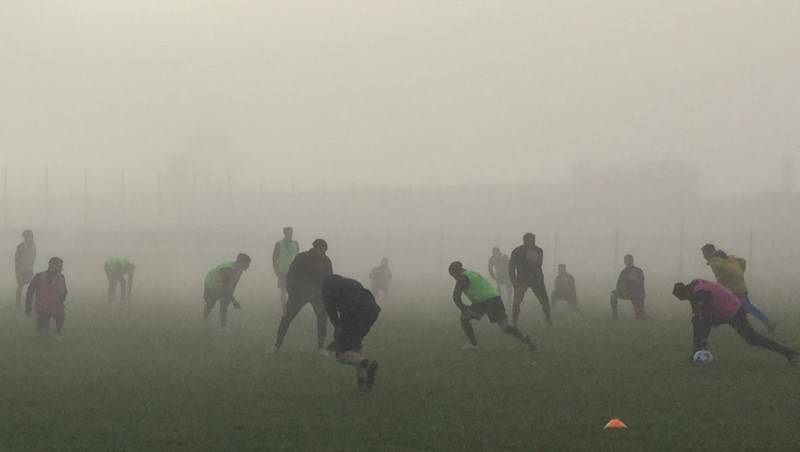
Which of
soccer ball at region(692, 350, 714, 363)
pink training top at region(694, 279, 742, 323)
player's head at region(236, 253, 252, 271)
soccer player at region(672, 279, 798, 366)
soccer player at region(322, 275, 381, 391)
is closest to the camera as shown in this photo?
soccer player at region(322, 275, 381, 391)

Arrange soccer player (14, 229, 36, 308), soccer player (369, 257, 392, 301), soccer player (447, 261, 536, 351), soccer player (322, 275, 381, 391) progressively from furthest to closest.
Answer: soccer player (369, 257, 392, 301) → soccer player (14, 229, 36, 308) → soccer player (447, 261, 536, 351) → soccer player (322, 275, 381, 391)

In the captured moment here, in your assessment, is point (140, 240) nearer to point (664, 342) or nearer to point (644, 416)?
point (664, 342)

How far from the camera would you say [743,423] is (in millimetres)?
9992

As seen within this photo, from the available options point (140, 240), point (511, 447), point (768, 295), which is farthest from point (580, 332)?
point (140, 240)

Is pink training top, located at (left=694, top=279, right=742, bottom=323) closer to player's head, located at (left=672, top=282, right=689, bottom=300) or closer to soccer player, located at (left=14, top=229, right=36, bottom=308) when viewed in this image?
player's head, located at (left=672, top=282, right=689, bottom=300)

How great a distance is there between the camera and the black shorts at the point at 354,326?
1238cm

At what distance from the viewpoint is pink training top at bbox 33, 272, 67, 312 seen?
61.8 ft

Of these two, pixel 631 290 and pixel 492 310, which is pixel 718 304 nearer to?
pixel 492 310

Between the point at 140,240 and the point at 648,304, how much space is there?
186 feet

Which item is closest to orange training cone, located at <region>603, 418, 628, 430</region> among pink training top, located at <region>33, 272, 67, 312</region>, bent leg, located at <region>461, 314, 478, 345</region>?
bent leg, located at <region>461, 314, 478, 345</region>

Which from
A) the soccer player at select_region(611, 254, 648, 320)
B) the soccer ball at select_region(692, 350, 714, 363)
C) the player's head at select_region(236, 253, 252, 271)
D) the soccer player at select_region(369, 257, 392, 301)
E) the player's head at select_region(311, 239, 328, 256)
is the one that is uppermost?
the player's head at select_region(311, 239, 328, 256)

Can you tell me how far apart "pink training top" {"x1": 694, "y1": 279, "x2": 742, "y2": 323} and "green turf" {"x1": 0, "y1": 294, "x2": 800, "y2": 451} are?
28.1 inches

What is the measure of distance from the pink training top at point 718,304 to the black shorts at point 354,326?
16.3ft

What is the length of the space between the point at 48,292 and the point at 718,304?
11350 mm
